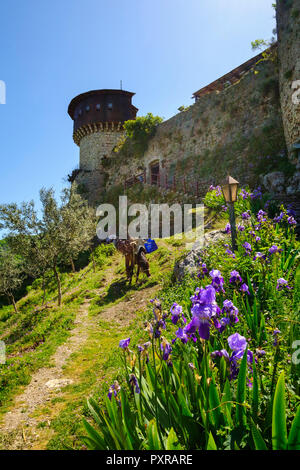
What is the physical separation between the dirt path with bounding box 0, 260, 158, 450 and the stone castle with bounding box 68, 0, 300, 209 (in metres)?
6.78

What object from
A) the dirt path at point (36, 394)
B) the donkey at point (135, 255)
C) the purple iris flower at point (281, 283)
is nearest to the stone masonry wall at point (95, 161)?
the donkey at point (135, 255)

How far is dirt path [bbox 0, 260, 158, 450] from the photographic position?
12.4 ft

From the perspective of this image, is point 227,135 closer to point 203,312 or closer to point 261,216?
point 261,216

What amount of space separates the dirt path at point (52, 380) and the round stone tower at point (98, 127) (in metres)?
21.2

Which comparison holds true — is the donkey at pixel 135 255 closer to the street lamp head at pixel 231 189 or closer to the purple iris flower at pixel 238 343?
the street lamp head at pixel 231 189

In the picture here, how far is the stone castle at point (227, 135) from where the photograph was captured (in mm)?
10789

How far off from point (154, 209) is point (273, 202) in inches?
441

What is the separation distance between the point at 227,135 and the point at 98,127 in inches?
716

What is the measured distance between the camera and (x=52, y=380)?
5285 mm

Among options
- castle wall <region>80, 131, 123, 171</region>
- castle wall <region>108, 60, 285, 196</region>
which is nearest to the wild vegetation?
castle wall <region>108, 60, 285, 196</region>

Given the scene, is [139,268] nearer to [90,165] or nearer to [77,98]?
[90,165]

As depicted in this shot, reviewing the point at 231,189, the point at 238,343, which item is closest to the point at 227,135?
the point at 231,189
